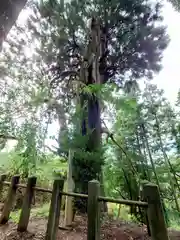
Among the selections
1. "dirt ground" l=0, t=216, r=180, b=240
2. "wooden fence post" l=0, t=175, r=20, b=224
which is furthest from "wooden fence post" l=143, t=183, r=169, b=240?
"wooden fence post" l=0, t=175, r=20, b=224

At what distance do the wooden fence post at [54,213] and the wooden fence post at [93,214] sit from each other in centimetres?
56

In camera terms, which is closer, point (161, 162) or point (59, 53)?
point (59, 53)

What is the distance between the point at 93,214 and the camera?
5.79 feet

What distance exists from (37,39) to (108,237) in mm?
7296

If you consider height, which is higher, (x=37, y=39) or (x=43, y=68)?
(x=37, y=39)

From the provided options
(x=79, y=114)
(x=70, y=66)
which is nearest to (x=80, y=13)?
(x=70, y=66)

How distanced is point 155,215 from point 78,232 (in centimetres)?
175

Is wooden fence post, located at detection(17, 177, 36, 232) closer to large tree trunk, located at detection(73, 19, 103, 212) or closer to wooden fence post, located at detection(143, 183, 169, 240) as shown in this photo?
large tree trunk, located at detection(73, 19, 103, 212)

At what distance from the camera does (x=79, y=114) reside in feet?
14.4

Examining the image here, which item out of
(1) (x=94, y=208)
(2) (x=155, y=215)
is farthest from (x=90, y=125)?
(2) (x=155, y=215)

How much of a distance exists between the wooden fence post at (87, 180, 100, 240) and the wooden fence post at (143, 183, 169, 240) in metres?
0.58

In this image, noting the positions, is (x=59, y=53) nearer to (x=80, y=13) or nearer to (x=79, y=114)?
(x=80, y=13)

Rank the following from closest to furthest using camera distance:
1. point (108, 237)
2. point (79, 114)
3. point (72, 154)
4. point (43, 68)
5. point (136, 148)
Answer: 1. point (108, 237)
2. point (72, 154)
3. point (79, 114)
4. point (136, 148)
5. point (43, 68)

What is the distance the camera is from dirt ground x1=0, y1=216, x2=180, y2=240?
7.55 feet
